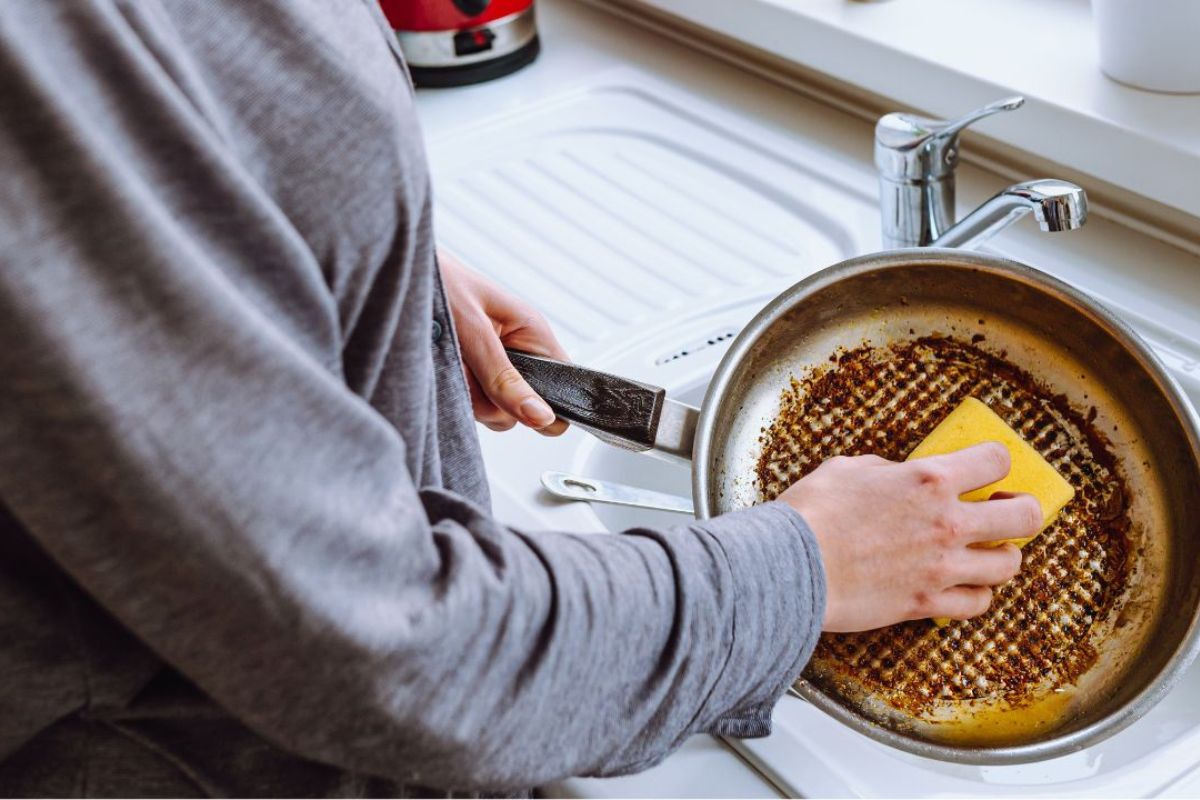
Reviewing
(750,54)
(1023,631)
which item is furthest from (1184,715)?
(750,54)

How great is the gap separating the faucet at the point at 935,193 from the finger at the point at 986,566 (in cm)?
24

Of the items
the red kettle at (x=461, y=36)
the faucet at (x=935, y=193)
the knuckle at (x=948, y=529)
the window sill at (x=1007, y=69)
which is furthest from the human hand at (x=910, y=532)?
the red kettle at (x=461, y=36)

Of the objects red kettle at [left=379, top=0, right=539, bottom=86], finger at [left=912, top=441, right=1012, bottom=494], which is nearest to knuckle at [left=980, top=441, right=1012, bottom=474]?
finger at [left=912, top=441, right=1012, bottom=494]

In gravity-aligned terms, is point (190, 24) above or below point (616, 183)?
above

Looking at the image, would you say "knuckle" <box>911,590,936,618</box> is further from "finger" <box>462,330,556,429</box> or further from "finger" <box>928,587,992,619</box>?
"finger" <box>462,330,556,429</box>

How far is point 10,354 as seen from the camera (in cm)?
34

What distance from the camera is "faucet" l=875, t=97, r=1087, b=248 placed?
762mm

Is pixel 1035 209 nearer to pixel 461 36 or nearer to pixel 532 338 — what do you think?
pixel 532 338

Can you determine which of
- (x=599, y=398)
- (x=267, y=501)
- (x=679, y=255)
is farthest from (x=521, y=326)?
(x=267, y=501)

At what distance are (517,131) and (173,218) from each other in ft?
3.19

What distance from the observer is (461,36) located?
4.39 feet

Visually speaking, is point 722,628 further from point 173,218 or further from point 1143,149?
point 1143,149

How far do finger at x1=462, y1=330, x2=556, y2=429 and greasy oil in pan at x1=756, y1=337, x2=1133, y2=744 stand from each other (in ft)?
0.51

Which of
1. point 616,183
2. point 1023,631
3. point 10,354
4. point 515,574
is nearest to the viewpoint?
point 10,354
